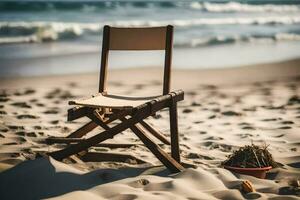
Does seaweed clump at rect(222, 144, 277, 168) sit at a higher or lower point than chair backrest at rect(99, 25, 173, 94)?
lower

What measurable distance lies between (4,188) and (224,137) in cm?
264

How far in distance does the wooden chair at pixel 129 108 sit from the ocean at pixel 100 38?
554 cm

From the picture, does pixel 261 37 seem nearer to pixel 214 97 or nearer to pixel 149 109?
pixel 214 97

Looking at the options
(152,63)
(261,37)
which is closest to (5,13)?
(261,37)

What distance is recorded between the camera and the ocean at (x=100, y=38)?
11820mm

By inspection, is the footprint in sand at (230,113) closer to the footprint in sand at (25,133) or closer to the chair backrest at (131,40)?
the chair backrest at (131,40)

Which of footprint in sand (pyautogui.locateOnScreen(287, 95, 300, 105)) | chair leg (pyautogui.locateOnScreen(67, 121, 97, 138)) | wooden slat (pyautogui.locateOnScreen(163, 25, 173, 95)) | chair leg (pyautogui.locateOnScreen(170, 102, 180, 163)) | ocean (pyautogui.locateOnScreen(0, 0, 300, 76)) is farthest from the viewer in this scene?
ocean (pyautogui.locateOnScreen(0, 0, 300, 76))

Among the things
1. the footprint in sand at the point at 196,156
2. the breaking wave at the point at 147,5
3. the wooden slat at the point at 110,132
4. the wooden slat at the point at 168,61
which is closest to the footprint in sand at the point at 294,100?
the footprint in sand at the point at 196,156

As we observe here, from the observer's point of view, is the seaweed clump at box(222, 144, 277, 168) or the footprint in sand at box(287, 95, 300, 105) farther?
the footprint in sand at box(287, 95, 300, 105)

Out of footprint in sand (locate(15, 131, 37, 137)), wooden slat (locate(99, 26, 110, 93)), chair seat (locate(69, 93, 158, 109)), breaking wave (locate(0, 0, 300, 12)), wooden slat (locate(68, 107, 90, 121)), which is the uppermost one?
breaking wave (locate(0, 0, 300, 12))

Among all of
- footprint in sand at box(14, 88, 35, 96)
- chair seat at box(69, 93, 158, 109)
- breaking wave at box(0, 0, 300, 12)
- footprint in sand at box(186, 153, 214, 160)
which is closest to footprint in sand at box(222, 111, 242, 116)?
footprint in sand at box(186, 153, 214, 160)

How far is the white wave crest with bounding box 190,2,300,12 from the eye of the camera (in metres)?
32.4

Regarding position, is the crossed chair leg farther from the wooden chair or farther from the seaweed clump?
the seaweed clump

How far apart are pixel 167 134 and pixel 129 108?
77.0 inches
